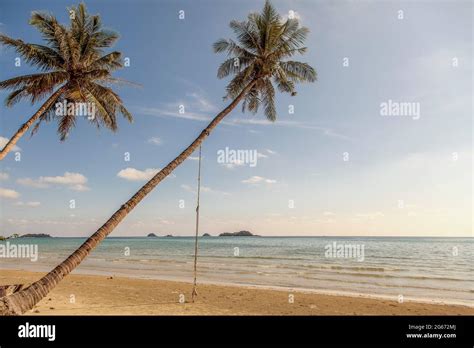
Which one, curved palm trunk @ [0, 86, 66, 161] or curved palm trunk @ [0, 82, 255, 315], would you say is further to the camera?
curved palm trunk @ [0, 86, 66, 161]

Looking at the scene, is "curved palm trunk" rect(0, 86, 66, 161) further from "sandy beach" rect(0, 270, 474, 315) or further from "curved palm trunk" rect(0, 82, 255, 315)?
"curved palm trunk" rect(0, 82, 255, 315)

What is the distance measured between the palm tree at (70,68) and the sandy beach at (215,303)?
6.95 metres

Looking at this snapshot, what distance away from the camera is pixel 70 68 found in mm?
14953

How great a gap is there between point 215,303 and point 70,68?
12.2 metres

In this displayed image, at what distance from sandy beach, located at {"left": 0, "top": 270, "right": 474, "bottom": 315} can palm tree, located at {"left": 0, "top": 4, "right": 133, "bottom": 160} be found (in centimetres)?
695

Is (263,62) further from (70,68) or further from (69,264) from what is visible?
(69,264)

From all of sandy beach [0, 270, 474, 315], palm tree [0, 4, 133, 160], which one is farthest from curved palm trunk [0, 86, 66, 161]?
sandy beach [0, 270, 474, 315]

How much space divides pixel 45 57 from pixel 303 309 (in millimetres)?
15219

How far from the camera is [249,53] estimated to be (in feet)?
54.8

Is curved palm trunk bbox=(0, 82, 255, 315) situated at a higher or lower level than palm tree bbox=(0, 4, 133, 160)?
lower

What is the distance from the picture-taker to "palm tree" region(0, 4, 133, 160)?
14.3 metres
